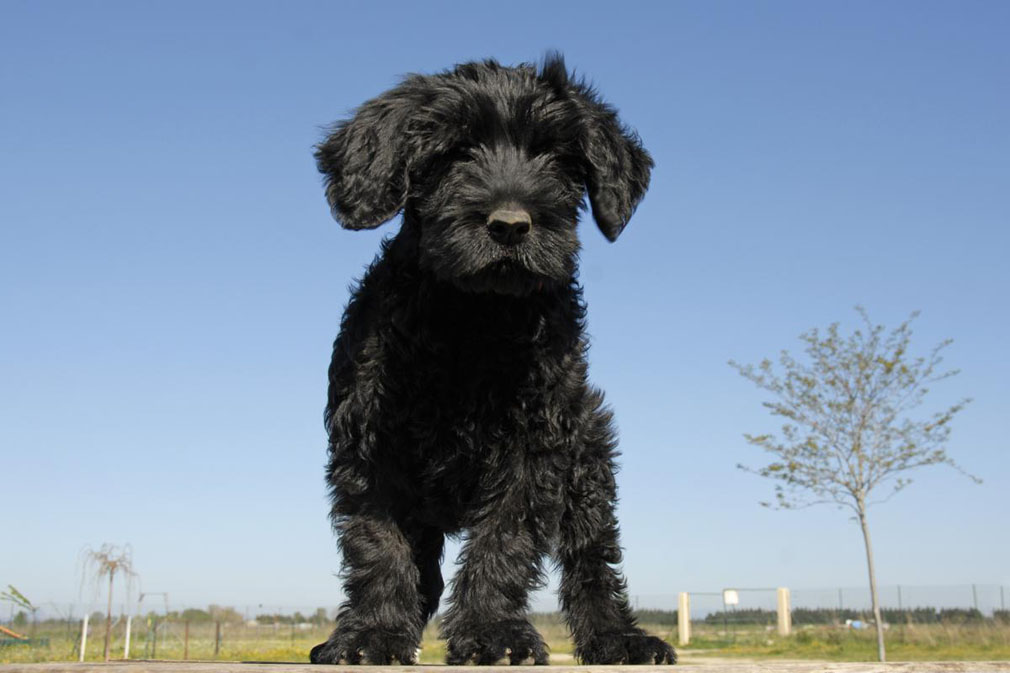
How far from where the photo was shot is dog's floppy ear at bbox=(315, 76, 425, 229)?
4.12 meters

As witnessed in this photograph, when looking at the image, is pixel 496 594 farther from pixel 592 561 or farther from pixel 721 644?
pixel 721 644

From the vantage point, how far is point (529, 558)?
402 centimetres

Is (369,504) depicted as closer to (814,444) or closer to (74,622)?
(814,444)

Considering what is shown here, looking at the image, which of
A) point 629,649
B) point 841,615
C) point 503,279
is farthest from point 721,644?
point 503,279

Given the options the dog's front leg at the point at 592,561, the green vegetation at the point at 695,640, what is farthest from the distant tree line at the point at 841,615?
the dog's front leg at the point at 592,561

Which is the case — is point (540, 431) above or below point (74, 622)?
above

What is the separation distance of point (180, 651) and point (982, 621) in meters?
29.7

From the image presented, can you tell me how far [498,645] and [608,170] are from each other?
85.6 inches

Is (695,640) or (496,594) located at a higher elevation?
(496,594)

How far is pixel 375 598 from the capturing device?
3895mm

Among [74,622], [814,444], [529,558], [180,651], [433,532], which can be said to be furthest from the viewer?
[180,651]

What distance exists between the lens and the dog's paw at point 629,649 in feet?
14.0

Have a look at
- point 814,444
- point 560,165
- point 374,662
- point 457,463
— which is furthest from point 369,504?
point 814,444

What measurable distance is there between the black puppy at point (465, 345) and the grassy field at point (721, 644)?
63.5ft
